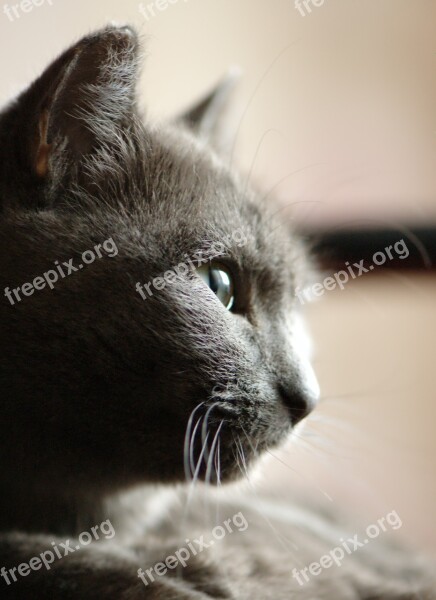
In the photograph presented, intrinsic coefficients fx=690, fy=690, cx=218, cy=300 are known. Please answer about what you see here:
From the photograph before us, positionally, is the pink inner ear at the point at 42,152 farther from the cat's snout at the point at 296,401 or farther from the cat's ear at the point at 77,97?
the cat's snout at the point at 296,401

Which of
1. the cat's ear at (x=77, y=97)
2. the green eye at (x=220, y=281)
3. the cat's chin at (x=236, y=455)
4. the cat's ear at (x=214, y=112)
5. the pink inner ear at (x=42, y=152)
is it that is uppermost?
the cat's ear at (x=214, y=112)

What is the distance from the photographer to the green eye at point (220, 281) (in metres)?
0.79

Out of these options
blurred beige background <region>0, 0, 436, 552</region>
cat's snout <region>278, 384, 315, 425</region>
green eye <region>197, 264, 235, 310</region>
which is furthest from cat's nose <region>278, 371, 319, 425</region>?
blurred beige background <region>0, 0, 436, 552</region>

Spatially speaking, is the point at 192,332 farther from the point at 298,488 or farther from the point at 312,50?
the point at 312,50

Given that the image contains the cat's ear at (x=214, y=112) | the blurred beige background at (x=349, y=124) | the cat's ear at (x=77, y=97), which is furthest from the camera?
the blurred beige background at (x=349, y=124)

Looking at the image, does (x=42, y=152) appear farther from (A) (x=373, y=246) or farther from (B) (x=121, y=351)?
(A) (x=373, y=246)

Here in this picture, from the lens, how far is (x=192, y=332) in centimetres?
74

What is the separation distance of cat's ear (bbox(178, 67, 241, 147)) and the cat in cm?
23

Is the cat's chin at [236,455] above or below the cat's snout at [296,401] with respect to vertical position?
below

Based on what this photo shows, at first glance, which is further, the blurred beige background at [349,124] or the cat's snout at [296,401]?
the blurred beige background at [349,124]

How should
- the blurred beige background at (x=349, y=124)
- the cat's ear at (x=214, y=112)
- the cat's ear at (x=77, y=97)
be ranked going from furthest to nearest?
the blurred beige background at (x=349, y=124), the cat's ear at (x=214, y=112), the cat's ear at (x=77, y=97)

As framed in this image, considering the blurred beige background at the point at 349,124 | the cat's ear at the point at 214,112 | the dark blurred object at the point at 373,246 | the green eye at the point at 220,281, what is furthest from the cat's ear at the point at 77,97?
the blurred beige background at the point at 349,124

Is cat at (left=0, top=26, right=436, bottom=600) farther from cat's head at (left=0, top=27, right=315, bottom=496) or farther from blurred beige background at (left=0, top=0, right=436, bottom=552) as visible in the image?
blurred beige background at (left=0, top=0, right=436, bottom=552)

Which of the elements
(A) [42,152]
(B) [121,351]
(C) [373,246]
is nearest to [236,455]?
(B) [121,351]
